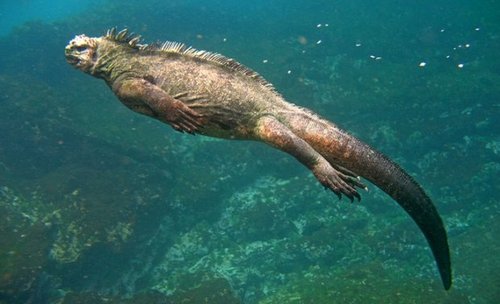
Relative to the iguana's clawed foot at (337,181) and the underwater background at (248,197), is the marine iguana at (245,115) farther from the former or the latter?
the underwater background at (248,197)

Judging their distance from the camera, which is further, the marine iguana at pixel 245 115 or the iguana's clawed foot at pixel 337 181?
the marine iguana at pixel 245 115

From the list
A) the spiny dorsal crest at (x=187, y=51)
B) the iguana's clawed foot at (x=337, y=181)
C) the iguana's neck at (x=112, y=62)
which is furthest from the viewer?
the iguana's neck at (x=112, y=62)

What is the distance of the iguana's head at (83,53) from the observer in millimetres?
5160

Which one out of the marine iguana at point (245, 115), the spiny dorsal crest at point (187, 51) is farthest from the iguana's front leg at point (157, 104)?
the spiny dorsal crest at point (187, 51)

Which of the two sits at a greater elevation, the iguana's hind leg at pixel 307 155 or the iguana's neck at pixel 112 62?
the iguana's neck at pixel 112 62

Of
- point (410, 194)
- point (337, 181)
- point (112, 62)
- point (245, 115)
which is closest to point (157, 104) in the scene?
point (245, 115)

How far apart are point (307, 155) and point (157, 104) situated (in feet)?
5.61

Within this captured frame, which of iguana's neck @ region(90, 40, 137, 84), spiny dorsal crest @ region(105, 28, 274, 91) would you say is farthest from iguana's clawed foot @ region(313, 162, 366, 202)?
iguana's neck @ region(90, 40, 137, 84)

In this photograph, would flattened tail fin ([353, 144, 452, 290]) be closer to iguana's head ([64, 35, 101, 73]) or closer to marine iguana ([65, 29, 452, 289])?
marine iguana ([65, 29, 452, 289])

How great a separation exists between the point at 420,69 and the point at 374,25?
376 inches

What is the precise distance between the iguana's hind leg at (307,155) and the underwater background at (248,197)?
845 centimetres

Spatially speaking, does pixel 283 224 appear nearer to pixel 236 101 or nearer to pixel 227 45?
pixel 236 101

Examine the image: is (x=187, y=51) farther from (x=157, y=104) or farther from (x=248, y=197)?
(x=248, y=197)

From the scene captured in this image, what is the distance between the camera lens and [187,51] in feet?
15.9
